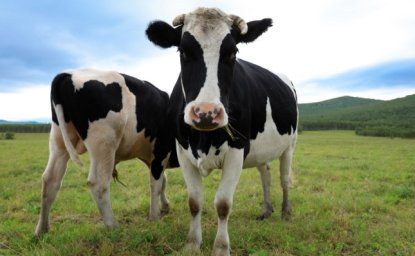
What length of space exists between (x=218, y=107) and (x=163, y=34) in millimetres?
1539

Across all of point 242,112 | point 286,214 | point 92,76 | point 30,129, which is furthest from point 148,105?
point 30,129

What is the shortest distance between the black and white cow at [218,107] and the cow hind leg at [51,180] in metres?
1.73

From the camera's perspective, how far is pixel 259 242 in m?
5.30

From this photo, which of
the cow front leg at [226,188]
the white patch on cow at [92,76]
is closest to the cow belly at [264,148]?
the cow front leg at [226,188]

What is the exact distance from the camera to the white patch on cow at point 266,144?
552 cm

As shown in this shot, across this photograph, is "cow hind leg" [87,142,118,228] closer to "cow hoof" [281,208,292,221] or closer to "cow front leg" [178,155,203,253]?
"cow front leg" [178,155,203,253]

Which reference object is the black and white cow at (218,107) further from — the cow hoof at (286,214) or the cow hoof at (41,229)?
the cow hoof at (41,229)

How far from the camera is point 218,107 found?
12.3 ft

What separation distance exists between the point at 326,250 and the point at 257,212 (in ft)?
7.71

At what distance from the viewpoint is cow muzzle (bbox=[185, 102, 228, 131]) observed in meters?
3.68

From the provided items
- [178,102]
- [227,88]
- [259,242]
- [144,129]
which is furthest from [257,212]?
[227,88]

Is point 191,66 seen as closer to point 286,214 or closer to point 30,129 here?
point 286,214

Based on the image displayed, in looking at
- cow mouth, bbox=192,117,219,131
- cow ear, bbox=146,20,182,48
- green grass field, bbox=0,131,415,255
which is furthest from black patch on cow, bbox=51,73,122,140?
cow mouth, bbox=192,117,219,131

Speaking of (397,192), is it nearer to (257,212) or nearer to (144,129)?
(257,212)
